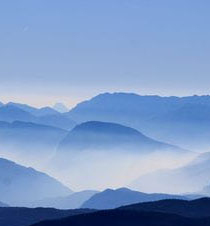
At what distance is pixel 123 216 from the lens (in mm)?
155500

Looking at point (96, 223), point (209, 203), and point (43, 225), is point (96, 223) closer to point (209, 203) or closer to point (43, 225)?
point (43, 225)

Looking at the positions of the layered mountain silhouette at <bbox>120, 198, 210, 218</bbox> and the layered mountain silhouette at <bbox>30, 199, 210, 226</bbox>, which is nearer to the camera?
the layered mountain silhouette at <bbox>30, 199, 210, 226</bbox>

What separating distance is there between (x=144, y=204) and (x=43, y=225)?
4752 cm

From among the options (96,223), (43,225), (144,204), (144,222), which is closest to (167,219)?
(144,222)

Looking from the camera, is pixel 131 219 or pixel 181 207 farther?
pixel 181 207

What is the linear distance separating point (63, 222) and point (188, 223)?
2966cm

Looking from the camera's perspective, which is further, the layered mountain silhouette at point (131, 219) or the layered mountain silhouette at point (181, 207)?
the layered mountain silhouette at point (181, 207)

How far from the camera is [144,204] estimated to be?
630 feet

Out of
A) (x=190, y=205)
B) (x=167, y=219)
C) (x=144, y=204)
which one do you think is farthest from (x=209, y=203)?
(x=167, y=219)

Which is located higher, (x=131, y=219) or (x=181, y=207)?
(x=181, y=207)

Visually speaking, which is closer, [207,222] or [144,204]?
[207,222]

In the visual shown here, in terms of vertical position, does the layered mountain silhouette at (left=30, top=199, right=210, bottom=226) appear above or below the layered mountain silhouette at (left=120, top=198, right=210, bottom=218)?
below

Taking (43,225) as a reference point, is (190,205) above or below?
above

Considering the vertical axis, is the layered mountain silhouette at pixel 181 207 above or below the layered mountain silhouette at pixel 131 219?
above
